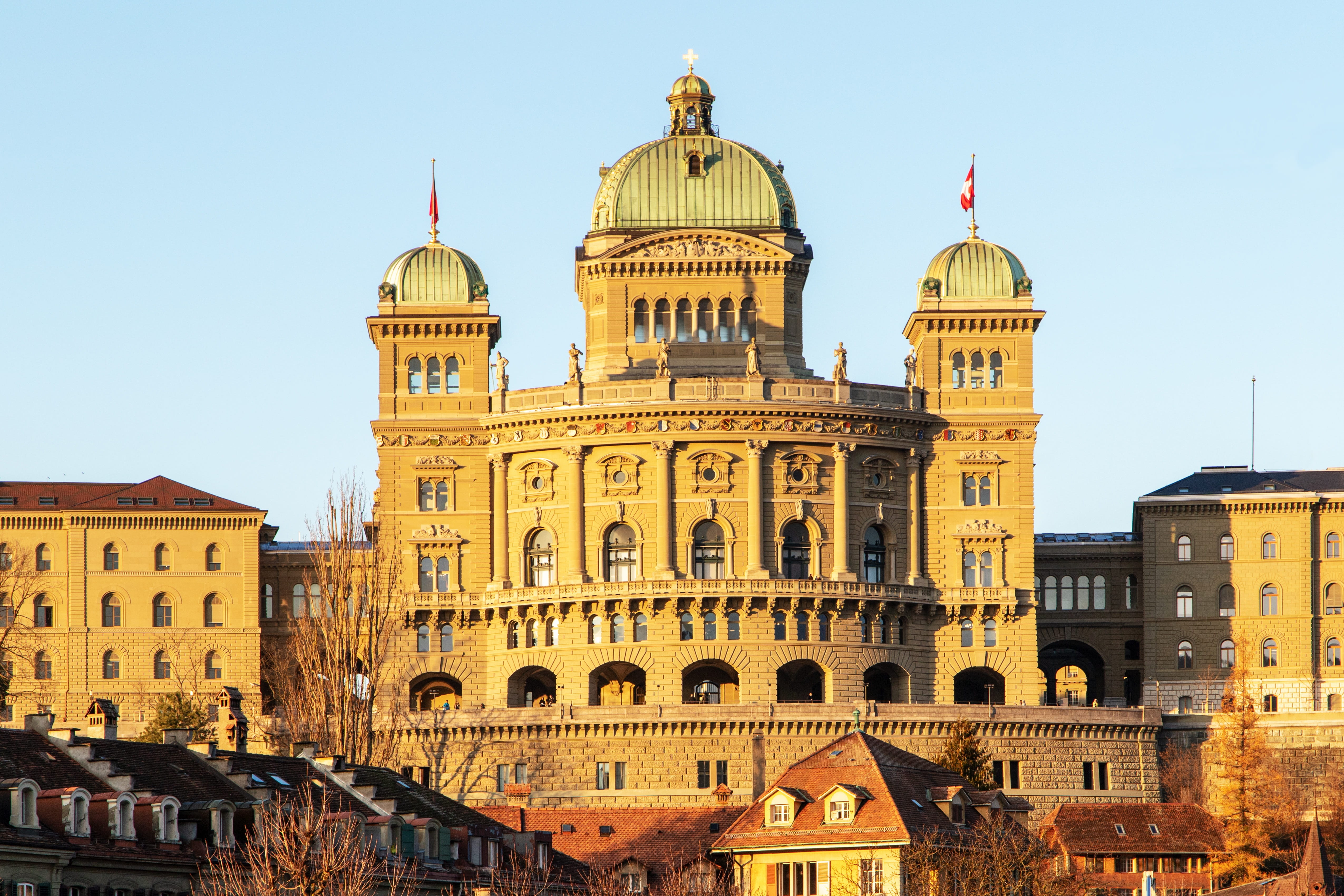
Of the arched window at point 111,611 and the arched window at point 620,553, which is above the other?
the arched window at point 620,553

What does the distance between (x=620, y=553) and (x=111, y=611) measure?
94.6 ft

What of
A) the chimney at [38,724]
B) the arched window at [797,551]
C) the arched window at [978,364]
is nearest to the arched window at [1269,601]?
the arched window at [978,364]

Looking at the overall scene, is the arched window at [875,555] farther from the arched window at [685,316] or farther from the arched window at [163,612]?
the arched window at [163,612]

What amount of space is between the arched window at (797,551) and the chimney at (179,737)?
60.8 metres

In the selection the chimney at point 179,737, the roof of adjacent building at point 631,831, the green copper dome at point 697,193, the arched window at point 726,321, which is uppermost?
the green copper dome at point 697,193

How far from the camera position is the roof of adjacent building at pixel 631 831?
114 m

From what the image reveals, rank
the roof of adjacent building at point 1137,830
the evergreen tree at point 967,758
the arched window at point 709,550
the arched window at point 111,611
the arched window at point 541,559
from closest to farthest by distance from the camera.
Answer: the roof of adjacent building at point 1137,830, the evergreen tree at point 967,758, the arched window at point 709,550, the arched window at point 541,559, the arched window at point 111,611

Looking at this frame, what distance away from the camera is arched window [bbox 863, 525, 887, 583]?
15938 cm

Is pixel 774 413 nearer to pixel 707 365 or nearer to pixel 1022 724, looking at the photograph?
pixel 707 365

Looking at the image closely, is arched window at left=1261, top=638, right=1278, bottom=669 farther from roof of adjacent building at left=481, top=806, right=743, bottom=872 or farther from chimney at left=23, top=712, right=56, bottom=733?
chimney at left=23, top=712, right=56, bottom=733

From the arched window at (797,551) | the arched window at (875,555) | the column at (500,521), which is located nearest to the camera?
the arched window at (797,551)

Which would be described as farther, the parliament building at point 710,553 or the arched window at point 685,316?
the arched window at point 685,316

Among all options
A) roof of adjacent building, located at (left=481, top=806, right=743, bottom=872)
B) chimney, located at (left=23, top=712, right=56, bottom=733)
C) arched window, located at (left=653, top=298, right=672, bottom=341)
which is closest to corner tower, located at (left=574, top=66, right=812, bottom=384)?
arched window, located at (left=653, top=298, right=672, bottom=341)

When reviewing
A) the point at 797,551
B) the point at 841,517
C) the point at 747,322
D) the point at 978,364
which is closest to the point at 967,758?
the point at 841,517
